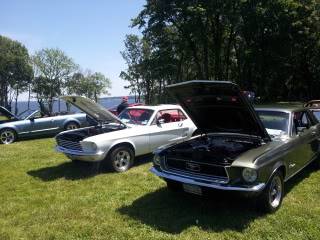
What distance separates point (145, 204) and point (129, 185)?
1199 millimetres

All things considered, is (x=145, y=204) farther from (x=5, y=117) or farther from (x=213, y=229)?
(x=5, y=117)

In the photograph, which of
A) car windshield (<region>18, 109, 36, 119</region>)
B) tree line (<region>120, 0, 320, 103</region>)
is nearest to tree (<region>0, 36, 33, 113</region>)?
tree line (<region>120, 0, 320, 103</region>)

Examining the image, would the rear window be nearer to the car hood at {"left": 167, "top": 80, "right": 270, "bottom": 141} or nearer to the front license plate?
the car hood at {"left": 167, "top": 80, "right": 270, "bottom": 141}

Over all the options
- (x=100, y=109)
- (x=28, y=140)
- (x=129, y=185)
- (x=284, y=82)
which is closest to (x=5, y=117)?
(x=28, y=140)

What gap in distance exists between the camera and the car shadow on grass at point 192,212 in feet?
16.9

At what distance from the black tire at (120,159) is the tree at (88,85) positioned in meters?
46.4

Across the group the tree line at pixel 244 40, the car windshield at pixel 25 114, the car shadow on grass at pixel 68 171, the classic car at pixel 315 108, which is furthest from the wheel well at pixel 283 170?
the tree line at pixel 244 40

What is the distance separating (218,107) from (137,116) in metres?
3.61

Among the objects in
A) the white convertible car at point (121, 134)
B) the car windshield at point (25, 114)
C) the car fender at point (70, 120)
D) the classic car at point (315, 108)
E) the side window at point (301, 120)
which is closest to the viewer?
the side window at point (301, 120)

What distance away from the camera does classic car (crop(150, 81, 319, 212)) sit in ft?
16.9

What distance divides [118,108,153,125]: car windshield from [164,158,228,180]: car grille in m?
3.32

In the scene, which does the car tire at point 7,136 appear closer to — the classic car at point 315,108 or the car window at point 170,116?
the car window at point 170,116

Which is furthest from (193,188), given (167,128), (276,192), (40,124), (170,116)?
(40,124)

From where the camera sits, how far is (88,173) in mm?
8352
